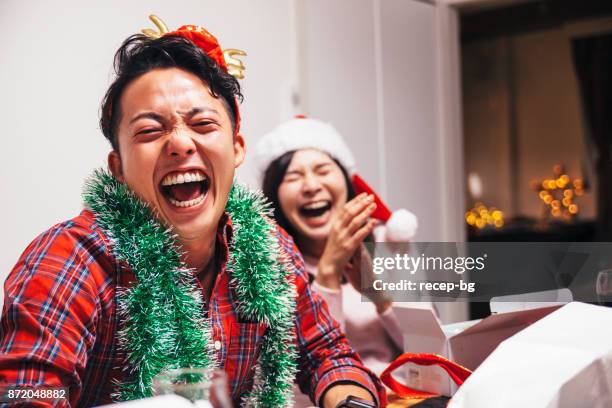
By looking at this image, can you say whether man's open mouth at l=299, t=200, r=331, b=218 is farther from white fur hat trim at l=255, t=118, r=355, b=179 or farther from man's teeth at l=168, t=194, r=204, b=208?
man's teeth at l=168, t=194, r=204, b=208

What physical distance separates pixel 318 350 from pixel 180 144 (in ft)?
1.64

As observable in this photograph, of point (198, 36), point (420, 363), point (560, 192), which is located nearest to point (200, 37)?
point (198, 36)

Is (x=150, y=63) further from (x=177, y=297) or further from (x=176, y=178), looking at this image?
(x=177, y=297)

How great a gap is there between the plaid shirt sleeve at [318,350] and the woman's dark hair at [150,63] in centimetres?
42

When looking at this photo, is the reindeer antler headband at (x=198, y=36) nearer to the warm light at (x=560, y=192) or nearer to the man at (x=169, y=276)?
the man at (x=169, y=276)

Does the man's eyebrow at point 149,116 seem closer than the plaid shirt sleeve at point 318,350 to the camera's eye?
Yes

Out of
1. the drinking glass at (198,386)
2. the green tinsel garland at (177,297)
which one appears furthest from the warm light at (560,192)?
the drinking glass at (198,386)

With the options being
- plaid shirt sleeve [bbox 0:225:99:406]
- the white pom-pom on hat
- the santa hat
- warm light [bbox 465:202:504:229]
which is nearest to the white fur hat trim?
the santa hat

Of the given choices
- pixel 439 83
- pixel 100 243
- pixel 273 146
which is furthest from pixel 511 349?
pixel 439 83

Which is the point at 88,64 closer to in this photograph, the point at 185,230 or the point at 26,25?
the point at 26,25

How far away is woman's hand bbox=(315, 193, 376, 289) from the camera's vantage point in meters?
1.88

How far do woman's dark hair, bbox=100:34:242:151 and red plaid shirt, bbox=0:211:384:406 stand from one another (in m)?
0.20

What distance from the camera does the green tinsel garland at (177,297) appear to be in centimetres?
109

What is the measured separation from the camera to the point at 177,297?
1139 mm
